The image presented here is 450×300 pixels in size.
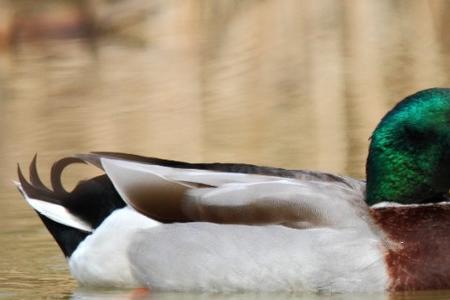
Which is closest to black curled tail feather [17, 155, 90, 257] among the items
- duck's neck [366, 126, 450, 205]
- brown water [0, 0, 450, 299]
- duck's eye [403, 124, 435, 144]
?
brown water [0, 0, 450, 299]

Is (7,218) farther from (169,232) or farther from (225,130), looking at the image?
(225,130)

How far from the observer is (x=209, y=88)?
48.3 ft

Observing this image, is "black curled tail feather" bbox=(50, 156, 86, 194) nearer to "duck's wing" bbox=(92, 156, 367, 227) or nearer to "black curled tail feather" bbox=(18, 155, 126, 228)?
"black curled tail feather" bbox=(18, 155, 126, 228)

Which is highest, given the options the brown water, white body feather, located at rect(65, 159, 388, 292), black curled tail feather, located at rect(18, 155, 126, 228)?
black curled tail feather, located at rect(18, 155, 126, 228)

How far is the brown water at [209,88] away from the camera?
33.9 feet

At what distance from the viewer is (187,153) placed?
1120 cm

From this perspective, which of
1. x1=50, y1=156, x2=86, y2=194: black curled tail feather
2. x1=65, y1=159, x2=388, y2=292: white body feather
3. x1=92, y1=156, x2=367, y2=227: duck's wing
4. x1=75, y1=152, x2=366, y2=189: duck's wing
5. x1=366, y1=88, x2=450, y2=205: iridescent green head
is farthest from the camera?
x1=50, y1=156, x2=86, y2=194: black curled tail feather

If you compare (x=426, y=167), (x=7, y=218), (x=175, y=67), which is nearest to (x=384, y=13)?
(x=175, y=67)

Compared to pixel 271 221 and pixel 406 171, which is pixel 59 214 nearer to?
pixel 271 221

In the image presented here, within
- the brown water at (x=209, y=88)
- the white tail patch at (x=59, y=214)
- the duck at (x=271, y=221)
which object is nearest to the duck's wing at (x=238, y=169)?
the duck at (x=271, y=221)

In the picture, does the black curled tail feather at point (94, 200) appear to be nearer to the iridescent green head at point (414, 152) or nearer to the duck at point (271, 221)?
the duck at point (271, 221)

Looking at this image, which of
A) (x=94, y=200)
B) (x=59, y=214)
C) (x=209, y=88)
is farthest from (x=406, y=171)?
(x=209, y=88)

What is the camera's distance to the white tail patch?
7516 millimetres

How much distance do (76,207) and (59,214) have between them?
9 cm
